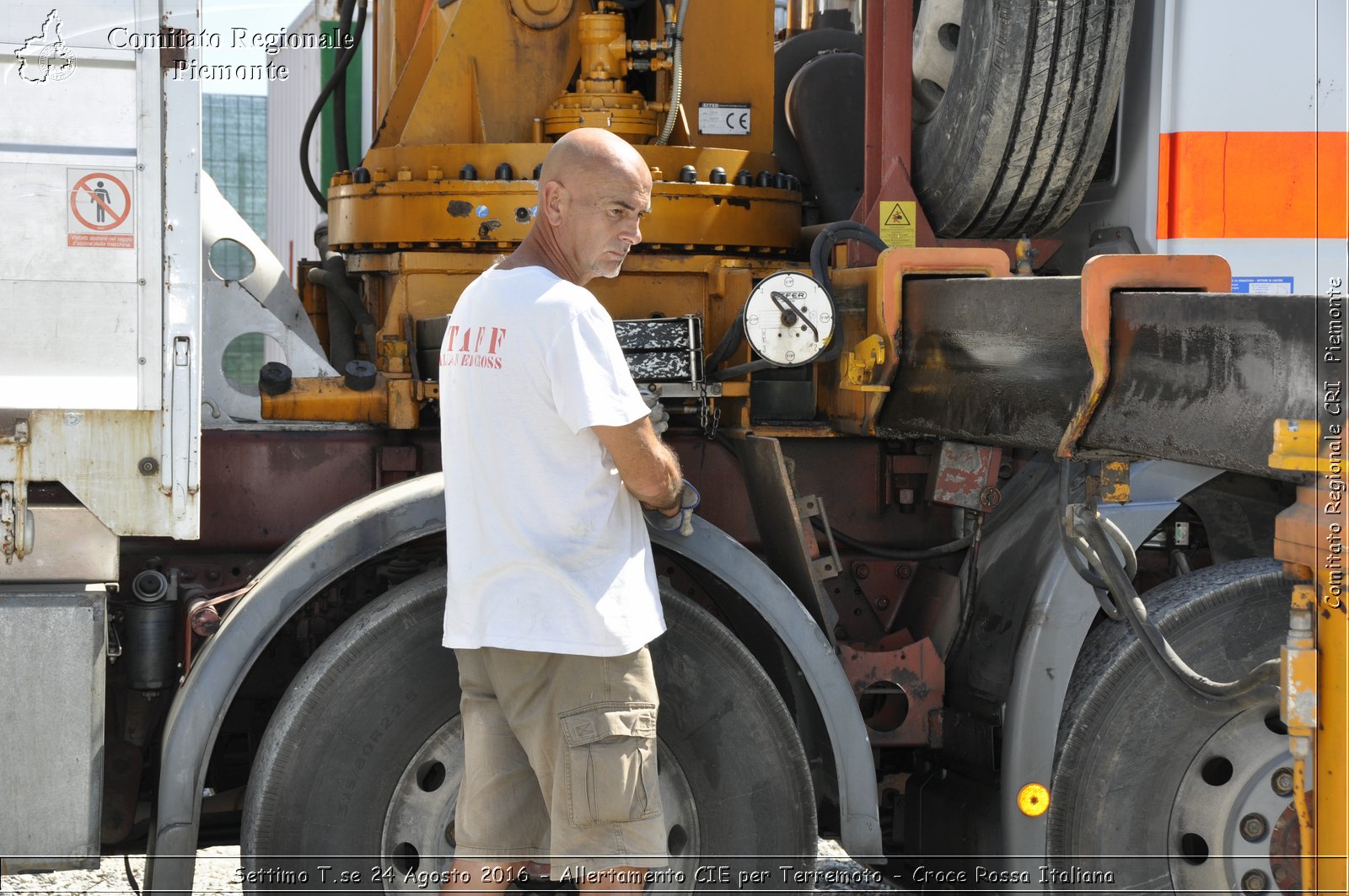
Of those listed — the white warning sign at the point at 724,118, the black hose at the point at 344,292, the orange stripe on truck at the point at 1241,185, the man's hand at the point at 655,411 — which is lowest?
the man's hand at the point at 655,411

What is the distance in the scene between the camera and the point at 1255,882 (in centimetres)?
325

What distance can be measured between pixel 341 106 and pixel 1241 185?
2.81 metres

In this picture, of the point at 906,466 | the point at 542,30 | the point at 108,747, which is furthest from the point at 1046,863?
the point at 542,30

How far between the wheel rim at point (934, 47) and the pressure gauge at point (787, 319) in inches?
38.1

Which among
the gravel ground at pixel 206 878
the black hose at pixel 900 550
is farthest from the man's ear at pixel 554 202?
the gravel ground at pixel 206 878

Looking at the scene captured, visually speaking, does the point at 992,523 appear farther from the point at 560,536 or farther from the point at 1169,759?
the point at 560,536

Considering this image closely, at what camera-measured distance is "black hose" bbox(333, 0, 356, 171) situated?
4.44m

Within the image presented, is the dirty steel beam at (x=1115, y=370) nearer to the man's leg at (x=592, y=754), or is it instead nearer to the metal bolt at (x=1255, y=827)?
the man's leg at (x=592, y=754)

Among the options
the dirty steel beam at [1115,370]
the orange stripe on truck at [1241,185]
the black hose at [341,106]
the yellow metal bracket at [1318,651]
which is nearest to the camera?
the yellow metal bracket at [1318,651]

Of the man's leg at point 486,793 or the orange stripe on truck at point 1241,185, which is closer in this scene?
the man's leg at point 486,793

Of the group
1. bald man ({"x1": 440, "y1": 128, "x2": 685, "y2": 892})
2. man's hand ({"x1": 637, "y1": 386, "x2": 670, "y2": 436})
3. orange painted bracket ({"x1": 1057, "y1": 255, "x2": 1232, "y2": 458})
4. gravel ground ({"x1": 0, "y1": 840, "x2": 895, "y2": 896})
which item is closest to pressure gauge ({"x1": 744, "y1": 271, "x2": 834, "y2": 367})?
man's hand ({"x1": 637, "y1": 386, "x2": 670, "y2": 436})

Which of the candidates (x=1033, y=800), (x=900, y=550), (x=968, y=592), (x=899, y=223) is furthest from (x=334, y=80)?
(x=1033, y=800)

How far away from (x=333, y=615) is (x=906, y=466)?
151 centimetres

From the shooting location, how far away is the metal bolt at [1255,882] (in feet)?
10.7
